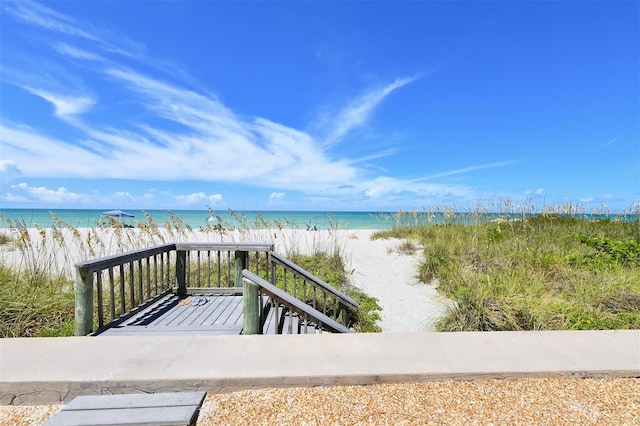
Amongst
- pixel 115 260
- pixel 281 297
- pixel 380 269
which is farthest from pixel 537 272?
pixel 115 260

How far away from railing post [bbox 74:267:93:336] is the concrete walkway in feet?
1.13

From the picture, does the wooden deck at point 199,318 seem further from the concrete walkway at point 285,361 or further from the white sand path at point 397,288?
the white sand path at point 397,288

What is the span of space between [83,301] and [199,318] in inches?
47.9

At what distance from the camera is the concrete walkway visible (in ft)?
6.59

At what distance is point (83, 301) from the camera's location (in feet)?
9.66

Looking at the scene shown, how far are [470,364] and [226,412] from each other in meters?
1.76

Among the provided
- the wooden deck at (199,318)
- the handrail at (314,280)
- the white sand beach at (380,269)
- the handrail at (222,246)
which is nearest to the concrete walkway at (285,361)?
the wooden deck at (199,318)

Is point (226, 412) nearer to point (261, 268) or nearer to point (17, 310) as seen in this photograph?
→ point (17, 310)

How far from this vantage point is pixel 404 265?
25.3 ft

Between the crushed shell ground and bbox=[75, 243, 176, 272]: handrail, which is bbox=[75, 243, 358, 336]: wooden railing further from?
the crushed shell ground

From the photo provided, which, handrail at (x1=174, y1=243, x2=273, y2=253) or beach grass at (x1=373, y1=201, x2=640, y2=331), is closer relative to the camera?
beach grass at (x1=373, y1=201, x2=640, y2=331)

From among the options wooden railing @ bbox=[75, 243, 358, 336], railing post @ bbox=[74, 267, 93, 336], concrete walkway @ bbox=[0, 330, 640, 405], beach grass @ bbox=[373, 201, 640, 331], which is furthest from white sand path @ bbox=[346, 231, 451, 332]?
railing post @ bbox=[74, 267, 93, 336]

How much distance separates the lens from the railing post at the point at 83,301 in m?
2.90

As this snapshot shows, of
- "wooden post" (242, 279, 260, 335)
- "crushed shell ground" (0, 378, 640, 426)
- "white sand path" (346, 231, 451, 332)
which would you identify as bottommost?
"white sand path" (346, 231, 451, 332)
